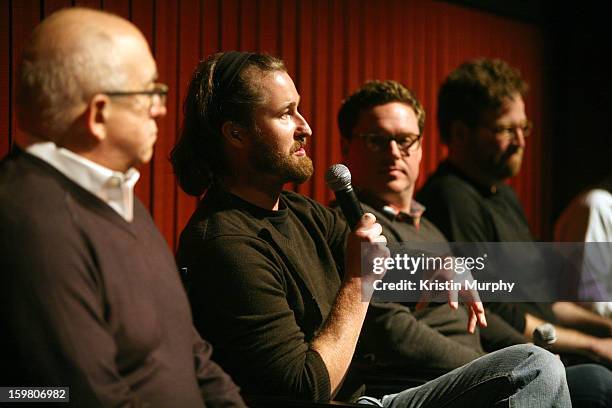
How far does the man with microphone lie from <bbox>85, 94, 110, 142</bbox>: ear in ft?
1.78

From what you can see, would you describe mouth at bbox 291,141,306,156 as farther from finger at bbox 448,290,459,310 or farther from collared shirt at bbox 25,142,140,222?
collared shirt at bbox 25,142,140,222

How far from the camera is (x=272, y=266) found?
1933 millimetres

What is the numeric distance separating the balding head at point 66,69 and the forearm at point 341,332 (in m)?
0.77

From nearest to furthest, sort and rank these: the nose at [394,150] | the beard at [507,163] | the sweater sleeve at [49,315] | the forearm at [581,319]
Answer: the sweater sleeve at [49,315] → the nose at [394,150] → the forearm at [581,319] → the beard at [507,163]

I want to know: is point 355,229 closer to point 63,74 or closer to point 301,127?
point 301,127

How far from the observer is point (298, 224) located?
2.16 m

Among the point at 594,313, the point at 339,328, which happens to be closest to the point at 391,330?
the point at 339,328

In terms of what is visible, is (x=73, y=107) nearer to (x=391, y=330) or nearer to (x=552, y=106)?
(x=391, y=330)

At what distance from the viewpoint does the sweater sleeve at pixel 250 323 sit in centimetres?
186

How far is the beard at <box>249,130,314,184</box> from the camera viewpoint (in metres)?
2.05

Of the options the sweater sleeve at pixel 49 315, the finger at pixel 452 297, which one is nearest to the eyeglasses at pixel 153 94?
the sweater sleeve at pixel 49 315

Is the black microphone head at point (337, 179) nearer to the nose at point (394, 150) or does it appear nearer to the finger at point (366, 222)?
the finger at point (366, 222)

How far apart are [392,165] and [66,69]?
59.5 inches

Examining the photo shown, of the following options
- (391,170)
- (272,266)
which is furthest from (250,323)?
(391,170)
